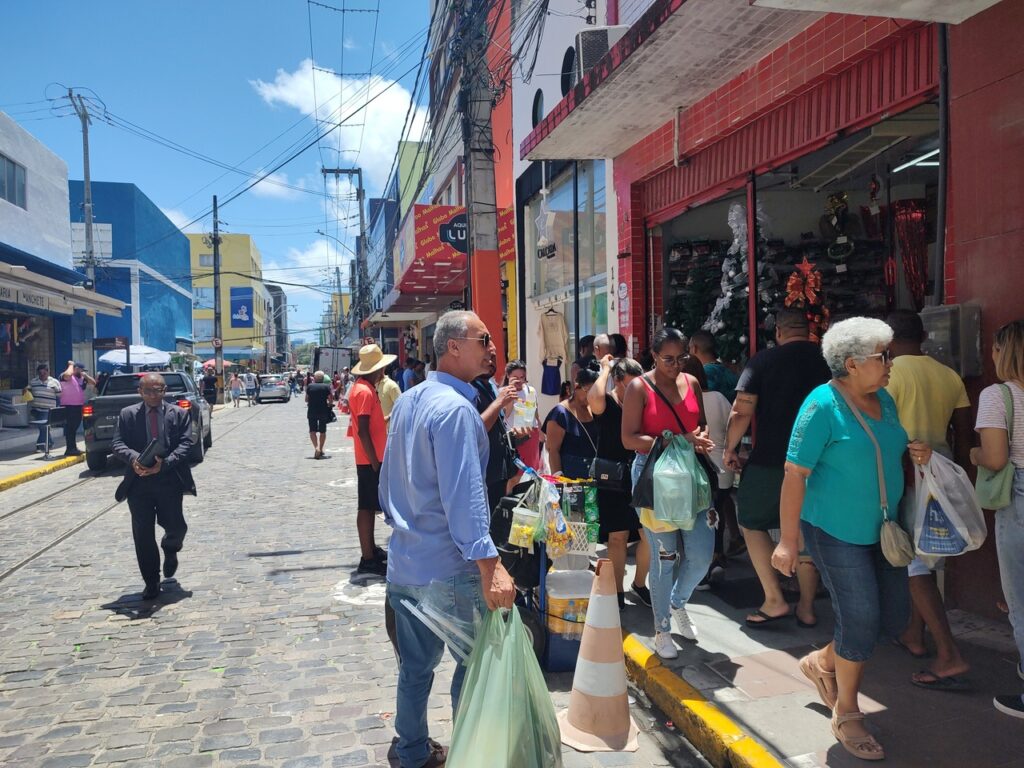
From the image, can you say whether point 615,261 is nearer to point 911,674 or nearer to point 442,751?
point 911,674

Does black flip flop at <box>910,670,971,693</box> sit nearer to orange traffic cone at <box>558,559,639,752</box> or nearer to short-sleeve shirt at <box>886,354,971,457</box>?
short-sleeve shirt at <box>886,354,971,457</box>

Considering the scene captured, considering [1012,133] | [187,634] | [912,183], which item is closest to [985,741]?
[1012,133]

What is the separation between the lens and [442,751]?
10.6 ft

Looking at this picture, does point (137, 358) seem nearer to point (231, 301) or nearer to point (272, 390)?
point (272, 390)

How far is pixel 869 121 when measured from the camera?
5391 mm

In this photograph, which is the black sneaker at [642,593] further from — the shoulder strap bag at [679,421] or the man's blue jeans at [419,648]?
the man's blue jeans at [419,648]

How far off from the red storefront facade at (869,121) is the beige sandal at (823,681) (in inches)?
61.2

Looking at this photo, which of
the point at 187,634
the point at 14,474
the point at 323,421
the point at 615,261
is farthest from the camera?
the point at 323,421

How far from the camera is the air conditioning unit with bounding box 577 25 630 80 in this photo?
7.67 m

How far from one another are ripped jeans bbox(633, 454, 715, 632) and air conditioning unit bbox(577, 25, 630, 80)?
5379mm

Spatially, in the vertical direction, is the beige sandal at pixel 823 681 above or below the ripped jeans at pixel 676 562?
below

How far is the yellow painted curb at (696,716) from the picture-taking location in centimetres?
325

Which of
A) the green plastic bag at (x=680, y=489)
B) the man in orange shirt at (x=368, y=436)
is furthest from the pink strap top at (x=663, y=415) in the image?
the man in orange shirt at (x=368, y=436)

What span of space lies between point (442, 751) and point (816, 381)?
A: 3.00 meters
